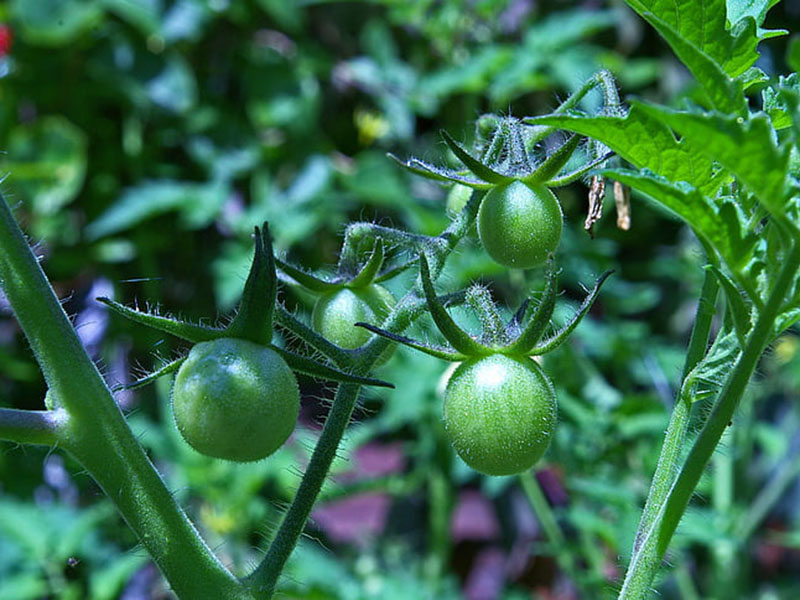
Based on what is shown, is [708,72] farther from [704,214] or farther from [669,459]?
[669,459]

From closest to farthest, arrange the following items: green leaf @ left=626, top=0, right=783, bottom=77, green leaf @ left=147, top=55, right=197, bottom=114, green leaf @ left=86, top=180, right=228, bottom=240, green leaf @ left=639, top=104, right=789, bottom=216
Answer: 1. green leaf @ left=639, top=104, right=789, bottom=216
2. green leaf @ left=626, top=0, right=783, bottom=77
3. green leaf @ left=86, top=180, right=228, bottom=240
4. green leaf @ left=147, top=55, right=197, bottom=114

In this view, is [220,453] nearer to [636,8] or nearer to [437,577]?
[636,8]

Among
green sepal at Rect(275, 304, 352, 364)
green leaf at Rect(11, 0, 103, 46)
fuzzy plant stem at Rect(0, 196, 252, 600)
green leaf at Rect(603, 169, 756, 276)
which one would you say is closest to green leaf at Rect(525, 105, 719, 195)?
green leaf at Rect(603, 169, 756, 276)

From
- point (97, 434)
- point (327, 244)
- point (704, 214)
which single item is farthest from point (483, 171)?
point (327, 244)

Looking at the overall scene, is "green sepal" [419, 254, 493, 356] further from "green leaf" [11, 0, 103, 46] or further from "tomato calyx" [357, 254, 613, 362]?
"green leaf" [11, 0, 103, 46]

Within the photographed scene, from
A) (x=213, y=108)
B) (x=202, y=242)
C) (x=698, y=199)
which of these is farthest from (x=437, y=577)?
(x=698, y=199)

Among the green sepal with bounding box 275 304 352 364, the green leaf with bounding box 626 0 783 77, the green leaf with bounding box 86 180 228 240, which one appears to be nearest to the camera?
the green leaf with bounding box 626 0 783 77
